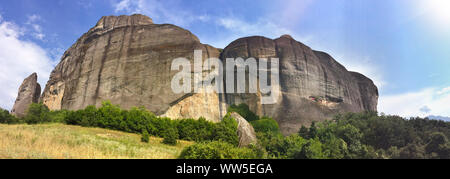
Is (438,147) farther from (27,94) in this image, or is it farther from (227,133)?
(27,94)

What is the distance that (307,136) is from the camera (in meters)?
27.0

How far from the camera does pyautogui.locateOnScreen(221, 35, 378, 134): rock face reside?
43003mm

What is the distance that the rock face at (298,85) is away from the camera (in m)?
43.0

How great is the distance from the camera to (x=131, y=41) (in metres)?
46.1

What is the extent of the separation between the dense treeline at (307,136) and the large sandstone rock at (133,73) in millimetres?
11244

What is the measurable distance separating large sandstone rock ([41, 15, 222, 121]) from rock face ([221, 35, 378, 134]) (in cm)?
669

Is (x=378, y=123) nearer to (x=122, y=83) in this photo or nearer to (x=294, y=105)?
(x=294, y=105)

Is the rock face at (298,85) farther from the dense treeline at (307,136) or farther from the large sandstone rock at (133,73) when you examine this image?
the dense treeline at (307,136)

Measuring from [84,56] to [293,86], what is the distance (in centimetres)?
4120
